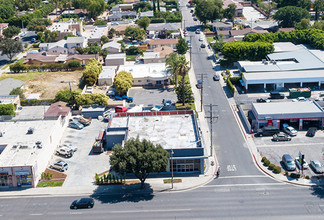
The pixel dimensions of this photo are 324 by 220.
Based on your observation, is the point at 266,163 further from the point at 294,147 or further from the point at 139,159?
the point at 139,159

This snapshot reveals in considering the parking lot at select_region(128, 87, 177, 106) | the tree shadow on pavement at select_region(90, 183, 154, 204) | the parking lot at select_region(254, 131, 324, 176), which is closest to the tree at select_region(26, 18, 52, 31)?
the parking lot at select_region(128, 87, 177, 106)

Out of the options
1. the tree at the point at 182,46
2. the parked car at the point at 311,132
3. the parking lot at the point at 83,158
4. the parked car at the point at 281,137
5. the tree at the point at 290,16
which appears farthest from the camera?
the tree at the point at 290,16

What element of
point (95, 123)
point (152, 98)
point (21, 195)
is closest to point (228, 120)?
point (152, 98)

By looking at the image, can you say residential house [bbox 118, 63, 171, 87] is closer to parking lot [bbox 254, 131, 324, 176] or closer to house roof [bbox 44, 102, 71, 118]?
house roof [bbox 44, 102, 71, 118]

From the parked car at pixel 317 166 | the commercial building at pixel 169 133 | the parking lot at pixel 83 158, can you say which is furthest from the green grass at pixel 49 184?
the parked car at pixel 317 166

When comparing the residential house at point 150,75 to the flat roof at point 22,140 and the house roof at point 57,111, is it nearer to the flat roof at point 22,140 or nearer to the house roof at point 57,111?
the house roof at point 57,111
